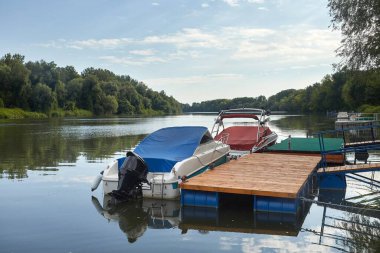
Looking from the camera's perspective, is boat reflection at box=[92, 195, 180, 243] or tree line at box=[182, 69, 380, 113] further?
tree line at box=[182, 69, 380, 113]

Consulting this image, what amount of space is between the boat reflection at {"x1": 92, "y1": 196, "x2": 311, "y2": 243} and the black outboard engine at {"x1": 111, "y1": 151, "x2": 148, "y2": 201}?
33cm

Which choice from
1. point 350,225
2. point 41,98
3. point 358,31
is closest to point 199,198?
point 350,225

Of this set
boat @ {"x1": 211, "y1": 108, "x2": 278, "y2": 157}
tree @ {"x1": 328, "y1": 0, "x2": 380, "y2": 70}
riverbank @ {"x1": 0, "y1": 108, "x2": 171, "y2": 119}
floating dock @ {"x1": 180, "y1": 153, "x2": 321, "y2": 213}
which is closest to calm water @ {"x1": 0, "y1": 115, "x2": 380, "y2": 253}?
floating dock @ {"x1": 180, "y1": 153, "x2": 321, "y2": 213}

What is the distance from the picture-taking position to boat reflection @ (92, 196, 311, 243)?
8412mm

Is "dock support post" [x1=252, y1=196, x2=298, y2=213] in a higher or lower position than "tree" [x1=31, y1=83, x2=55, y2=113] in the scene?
lower

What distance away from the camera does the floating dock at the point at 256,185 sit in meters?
9.30

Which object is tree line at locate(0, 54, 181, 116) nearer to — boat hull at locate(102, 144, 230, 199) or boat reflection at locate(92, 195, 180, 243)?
boat hull at locate(102, 144, 230, 199)

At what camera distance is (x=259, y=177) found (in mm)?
11062

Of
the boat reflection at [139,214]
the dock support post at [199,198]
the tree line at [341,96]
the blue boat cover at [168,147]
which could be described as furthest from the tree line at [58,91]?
the dock support post at [199,198]

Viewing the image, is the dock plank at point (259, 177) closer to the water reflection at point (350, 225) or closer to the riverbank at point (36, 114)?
the water reflection at point (350, 225)

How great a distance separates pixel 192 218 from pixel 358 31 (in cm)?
1739

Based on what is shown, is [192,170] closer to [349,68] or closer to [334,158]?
[334,158]

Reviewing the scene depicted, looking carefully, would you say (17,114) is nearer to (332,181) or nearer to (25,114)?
(25,114)

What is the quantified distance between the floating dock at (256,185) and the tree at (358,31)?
1153cm
